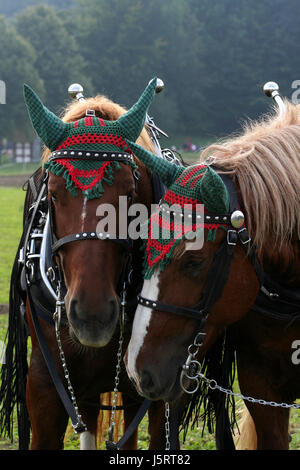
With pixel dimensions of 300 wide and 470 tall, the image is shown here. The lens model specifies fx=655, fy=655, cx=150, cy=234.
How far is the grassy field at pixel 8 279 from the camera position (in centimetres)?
498

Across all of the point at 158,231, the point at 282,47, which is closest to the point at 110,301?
the point at 158,231

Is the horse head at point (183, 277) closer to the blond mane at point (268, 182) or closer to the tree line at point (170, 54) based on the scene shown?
the blond mane at point (268, 182)

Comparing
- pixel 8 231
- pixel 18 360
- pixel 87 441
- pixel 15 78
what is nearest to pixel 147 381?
pixel 18 360

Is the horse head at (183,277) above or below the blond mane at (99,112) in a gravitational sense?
below

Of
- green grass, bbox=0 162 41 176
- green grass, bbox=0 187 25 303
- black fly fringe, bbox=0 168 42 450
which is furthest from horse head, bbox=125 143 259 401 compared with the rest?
green grass, bbox=0 162 41 176

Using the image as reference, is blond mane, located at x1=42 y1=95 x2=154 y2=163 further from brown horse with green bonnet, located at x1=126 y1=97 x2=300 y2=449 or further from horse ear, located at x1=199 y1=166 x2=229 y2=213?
horse ear, located at x1=199 y1=166 x2=229 y2=213

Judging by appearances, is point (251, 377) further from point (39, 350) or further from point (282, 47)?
point (282, 47)

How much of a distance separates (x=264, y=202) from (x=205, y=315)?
53cm

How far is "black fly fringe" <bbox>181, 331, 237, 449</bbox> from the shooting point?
3.62m

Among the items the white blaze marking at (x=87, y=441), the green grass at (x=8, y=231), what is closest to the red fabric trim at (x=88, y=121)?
the white blaze marking at (x=87, y=441)

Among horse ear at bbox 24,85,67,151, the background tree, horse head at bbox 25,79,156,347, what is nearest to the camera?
horse head at bbox 25,79,156,347

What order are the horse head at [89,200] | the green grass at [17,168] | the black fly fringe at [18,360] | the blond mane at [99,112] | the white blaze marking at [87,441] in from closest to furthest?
1. the horse head at [89,200]
2. the blond mane at [99,112]
3. the black fly fringe at [18,360]
4. the white blaze marking at [87,441]
5. the green grass at [17,168]

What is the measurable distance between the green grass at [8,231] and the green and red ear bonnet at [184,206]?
6924mm

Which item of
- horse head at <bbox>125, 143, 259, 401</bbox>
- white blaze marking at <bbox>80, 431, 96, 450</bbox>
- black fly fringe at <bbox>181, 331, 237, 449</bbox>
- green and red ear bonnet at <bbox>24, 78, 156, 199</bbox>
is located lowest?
white blaze marking at <bbox>80, 431, 96, 450</bbox>
